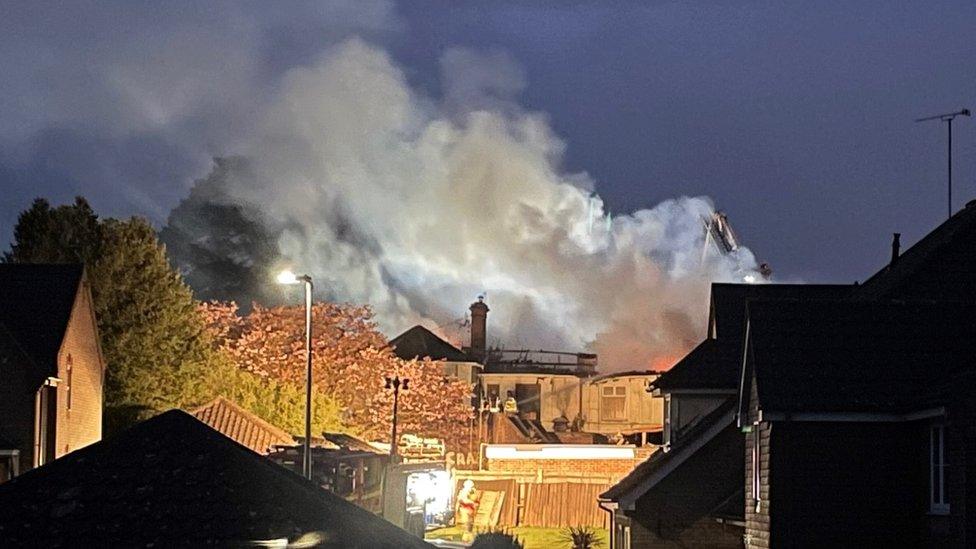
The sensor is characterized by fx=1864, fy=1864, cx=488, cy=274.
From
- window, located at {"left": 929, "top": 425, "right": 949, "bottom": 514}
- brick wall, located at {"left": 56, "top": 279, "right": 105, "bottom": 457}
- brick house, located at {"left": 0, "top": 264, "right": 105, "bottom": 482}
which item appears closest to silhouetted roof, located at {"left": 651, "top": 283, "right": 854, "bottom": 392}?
window, located at {"left": 929, "top": 425, "right": 949, "bottom": 514}

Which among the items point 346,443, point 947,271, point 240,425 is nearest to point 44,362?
point 346,443

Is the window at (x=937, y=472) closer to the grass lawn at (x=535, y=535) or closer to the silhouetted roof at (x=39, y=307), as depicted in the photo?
the silhouetted roof at (x=39, y=307)

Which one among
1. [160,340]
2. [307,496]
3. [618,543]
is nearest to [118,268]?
[160,340]

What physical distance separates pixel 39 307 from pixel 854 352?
31.7 meters

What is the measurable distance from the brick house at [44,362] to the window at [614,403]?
2513 inches

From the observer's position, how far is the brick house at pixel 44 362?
5275cm

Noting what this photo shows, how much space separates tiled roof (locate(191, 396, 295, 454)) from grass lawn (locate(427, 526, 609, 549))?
22.5ft

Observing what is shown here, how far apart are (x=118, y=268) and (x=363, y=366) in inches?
917

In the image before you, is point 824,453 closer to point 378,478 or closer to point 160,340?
point 378,478

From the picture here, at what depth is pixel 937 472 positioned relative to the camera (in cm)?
2873

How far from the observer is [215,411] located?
2773 inches

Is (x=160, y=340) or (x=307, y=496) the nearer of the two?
(x=307, y=496)

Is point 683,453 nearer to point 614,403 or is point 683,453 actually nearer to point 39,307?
point 39,307

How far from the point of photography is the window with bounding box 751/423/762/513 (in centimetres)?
3195
